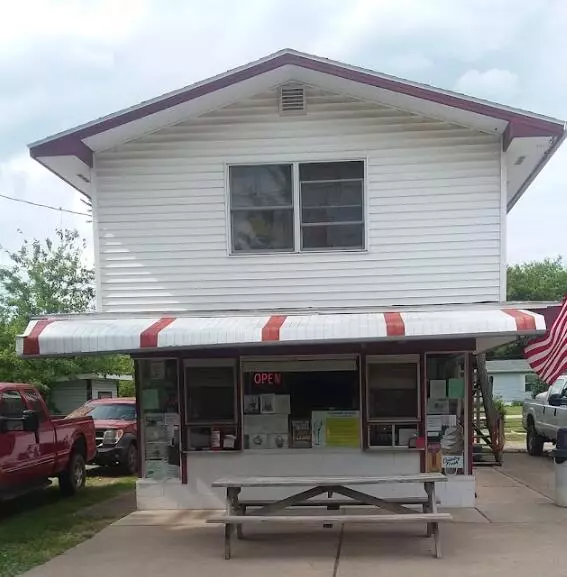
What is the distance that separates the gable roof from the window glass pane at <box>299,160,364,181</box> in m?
0.94

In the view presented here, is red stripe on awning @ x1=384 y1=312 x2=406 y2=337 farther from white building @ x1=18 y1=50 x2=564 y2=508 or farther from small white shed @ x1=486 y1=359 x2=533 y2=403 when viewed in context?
small white shed @ x1=486 y1=359 x2=533 y2=403

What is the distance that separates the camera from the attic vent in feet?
30.8

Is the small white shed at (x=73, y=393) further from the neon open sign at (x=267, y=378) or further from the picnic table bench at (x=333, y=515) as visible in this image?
the picnic table bench at (x=333, y=515)

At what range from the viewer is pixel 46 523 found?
30.9 feet

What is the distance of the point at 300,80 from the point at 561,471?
6451 mm

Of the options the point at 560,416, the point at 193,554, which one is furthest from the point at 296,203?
the point at 560,416

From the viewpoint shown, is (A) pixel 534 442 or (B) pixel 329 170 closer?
(B) pixel 329 170

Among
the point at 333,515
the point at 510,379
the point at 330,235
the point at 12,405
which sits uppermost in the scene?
the point at 330,235

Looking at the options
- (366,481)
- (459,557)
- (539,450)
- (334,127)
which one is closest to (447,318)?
(366,481)

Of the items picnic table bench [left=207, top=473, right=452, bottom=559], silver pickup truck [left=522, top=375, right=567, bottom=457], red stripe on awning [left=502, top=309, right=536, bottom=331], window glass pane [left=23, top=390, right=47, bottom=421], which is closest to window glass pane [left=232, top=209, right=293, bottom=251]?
red stripe on awning [left=502, top=309, right=536, bottom=331]

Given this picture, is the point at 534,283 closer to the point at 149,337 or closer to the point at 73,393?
the point at 73,393

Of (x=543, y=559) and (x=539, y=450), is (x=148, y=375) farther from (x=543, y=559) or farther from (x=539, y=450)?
(x=539, y=450)

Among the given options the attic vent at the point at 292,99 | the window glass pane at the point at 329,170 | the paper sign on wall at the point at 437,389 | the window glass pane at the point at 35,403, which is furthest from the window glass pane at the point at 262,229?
the window glass pane at the point at 35,403

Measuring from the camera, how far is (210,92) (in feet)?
29.5
